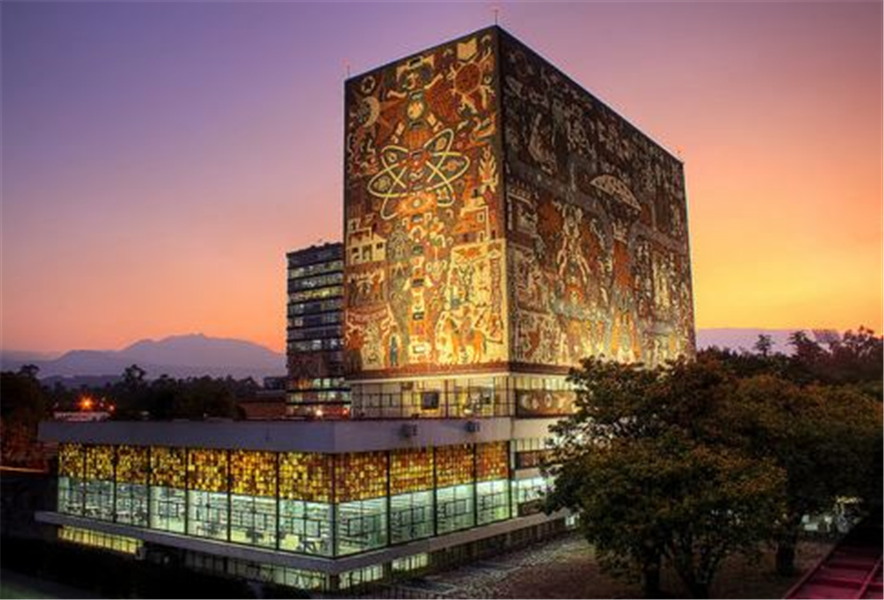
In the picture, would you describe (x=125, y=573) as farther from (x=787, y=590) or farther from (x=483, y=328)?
(x=787, y=590)

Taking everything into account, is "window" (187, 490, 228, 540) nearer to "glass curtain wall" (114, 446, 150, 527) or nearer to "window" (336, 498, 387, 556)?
"glass curtain wall" (114, 446, 150, 527)

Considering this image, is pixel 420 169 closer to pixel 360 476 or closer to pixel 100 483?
pixel 360 476

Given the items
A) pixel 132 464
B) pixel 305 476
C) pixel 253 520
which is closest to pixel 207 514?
pixel 253 520

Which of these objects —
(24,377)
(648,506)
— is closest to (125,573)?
(648,506)

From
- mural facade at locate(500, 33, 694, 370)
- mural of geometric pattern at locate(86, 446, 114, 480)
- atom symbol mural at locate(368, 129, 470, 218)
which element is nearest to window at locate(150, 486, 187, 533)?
mural of geometric pattern at locate(86, 446, 114, 480)

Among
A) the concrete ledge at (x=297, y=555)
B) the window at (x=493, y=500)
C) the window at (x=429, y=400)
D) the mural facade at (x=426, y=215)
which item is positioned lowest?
the concrete ledge at (x=297, y=555)

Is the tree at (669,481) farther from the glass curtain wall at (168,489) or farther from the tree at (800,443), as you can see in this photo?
the glass curtain wall at (168,489)

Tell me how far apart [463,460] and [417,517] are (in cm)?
441

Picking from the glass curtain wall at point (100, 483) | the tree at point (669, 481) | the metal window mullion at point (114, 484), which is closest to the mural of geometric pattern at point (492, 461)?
the tree at point (669, 481)

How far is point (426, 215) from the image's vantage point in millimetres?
44125

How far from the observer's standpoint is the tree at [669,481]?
23047 millimetres

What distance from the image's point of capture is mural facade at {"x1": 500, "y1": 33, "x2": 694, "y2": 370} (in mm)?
42781

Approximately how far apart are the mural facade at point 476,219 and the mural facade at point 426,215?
80 millimetres

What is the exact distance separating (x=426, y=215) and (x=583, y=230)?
36.8 ft
